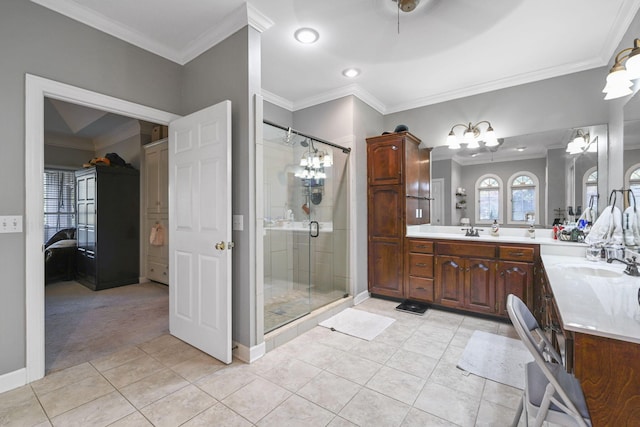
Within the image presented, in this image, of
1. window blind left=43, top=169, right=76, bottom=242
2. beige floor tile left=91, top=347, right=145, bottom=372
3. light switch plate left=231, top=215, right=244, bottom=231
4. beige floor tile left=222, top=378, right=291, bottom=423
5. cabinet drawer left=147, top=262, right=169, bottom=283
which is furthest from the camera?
window blind left=43, top=169, right=76, bottom=242

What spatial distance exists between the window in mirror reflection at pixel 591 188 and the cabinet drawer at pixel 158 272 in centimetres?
537

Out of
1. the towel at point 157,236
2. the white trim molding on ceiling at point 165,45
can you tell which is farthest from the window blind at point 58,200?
the white trim molding on ceiling at point 165,45

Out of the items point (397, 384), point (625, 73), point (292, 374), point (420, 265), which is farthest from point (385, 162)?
point (292, 374)

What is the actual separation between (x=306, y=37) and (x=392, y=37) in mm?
767

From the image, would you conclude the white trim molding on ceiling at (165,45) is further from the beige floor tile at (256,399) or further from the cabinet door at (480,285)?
the cabinet door at (480,285)

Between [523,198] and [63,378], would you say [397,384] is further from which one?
[523,198]

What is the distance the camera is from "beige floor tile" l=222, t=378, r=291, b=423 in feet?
5.65

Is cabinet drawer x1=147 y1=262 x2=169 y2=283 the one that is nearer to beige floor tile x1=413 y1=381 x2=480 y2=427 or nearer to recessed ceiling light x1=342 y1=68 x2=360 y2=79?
recessed ceiling light x1=342 y1=68 x2=360 y2=79

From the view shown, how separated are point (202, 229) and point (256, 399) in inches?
52.8

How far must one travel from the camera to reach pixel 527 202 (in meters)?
3.33

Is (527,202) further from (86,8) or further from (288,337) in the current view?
(86,8)

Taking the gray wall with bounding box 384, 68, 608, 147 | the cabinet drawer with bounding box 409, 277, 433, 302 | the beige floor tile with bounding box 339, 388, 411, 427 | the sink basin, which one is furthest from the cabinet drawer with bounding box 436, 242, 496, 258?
the beige floor tile with bounding box 339, 388, 411, 427

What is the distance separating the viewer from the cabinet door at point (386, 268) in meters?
3.66

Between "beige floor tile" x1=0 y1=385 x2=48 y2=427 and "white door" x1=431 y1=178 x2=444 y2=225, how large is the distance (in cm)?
407
